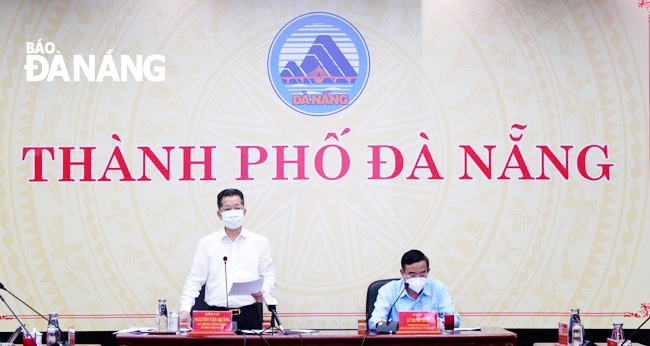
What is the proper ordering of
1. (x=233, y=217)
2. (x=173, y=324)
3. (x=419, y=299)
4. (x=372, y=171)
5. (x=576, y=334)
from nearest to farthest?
(x=576, y=334) → (x=173, y=324) → (x=419, y=299) → (x=233, y=217) → (x=372, y=171)

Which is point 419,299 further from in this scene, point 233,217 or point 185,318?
point 185,318

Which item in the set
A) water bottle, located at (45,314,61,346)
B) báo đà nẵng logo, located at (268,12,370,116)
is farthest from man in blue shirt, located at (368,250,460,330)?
water bottle, located at (45,314,61,346)

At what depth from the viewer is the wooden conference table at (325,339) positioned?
16.3ft

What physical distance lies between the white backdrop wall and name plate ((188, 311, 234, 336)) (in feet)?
4.38

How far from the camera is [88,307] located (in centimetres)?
643

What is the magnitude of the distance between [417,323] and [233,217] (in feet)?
4.33

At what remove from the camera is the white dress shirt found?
5.75m

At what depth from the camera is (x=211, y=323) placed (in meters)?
5.05

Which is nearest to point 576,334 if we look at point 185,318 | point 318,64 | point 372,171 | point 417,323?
point 417,323

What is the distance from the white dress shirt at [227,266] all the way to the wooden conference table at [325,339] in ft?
2.30

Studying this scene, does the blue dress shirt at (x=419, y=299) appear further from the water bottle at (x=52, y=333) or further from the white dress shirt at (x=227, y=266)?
the water bottle at (x=52, y=333)

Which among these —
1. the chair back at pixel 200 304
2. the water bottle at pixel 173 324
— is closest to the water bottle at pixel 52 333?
the water bottle at pixel 173 324

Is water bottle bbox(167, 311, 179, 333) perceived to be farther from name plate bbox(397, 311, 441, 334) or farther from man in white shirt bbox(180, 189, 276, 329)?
name plate bbox(397, 311, 441, 334)

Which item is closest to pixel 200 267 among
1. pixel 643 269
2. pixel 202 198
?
pixel 202 198
